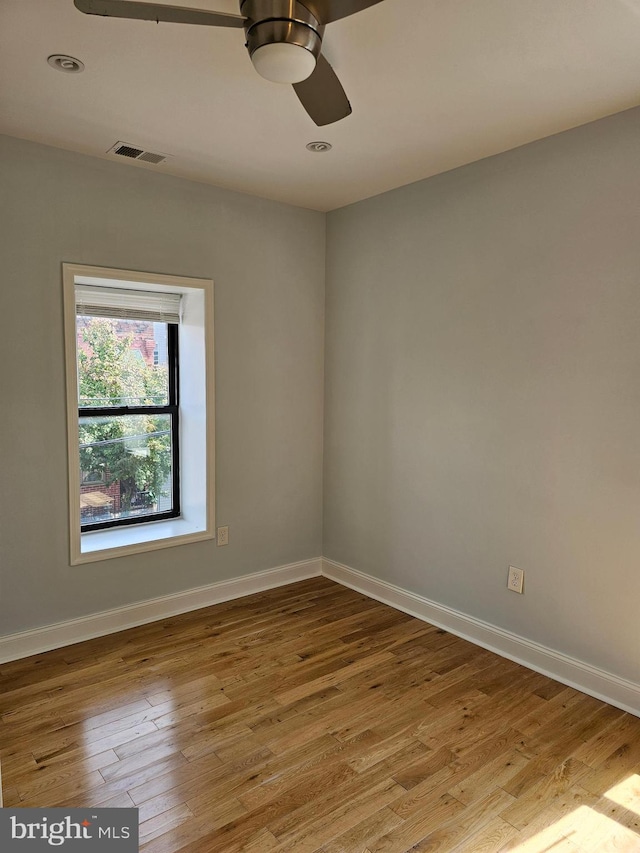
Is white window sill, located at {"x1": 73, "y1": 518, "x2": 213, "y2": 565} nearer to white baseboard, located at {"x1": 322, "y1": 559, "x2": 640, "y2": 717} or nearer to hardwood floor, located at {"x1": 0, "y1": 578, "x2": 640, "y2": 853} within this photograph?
hardwood floor, located at {"x1": 0, "y1": 578, "x2": 640, "y2": 853}

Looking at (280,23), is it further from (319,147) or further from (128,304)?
(128,304)

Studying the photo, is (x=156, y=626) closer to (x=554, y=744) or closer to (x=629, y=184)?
(x=554, y=744)

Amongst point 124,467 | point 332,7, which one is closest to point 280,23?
point 332,7

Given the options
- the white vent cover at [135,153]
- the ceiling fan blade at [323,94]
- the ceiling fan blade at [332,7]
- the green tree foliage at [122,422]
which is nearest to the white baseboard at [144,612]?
the green tree foliage at [122,422]

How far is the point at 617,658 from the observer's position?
2.51m

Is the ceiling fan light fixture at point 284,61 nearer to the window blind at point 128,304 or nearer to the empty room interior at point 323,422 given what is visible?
the empty room interior at point 323,422

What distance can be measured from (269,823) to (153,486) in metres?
2.25

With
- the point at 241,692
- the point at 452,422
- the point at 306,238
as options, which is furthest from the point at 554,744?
the point at 306,238

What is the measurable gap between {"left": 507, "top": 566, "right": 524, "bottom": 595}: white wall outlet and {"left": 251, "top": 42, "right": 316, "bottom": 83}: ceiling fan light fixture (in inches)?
93.1

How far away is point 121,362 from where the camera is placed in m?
3.47

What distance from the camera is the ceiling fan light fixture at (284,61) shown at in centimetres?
149

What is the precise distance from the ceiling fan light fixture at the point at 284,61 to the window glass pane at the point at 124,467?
2354mm

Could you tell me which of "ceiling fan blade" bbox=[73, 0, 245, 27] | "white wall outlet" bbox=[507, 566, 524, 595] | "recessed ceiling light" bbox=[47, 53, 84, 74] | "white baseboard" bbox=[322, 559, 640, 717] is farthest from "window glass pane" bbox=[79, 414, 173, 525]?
"ceiling fan blade" bbox=[73, 0, 245, 27]

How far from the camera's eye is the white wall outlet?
2861 millimetres
